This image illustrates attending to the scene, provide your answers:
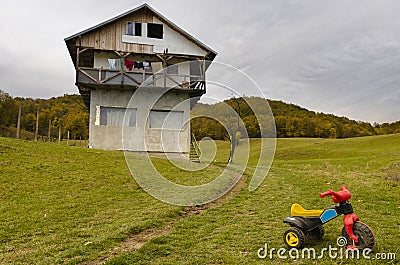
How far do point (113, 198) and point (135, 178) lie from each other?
3.87m

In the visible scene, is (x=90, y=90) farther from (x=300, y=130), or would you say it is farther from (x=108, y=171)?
(x=300, y=130)

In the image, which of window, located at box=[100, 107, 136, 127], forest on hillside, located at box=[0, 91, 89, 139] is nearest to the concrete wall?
window, located at box=[100, 107, 136, 127]

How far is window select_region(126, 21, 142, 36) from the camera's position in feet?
93.9

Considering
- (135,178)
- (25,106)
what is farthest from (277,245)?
(25,106)

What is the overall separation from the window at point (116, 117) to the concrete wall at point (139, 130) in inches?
11.5

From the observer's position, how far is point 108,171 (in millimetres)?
17125

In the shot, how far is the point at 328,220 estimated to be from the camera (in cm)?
691

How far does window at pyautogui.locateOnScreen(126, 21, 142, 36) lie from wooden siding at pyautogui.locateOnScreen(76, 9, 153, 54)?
24cm

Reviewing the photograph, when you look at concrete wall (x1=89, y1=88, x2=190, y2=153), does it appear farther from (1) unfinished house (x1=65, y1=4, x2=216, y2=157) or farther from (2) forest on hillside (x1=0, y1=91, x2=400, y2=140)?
(2) forest on hillside (x1=0, y1=91, x2=400, y2=140)

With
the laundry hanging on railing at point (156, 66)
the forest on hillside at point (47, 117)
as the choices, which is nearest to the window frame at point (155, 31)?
the laundry hanging on railing at point (156, 66)

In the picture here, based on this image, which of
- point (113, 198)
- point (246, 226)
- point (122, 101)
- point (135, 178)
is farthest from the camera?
point (122, 101)

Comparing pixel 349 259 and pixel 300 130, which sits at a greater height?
pixel 300 130

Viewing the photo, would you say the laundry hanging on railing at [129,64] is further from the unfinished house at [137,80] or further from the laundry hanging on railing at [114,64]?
the laundry hanging on railing at [114,64]

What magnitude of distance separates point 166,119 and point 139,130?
2.40 m
